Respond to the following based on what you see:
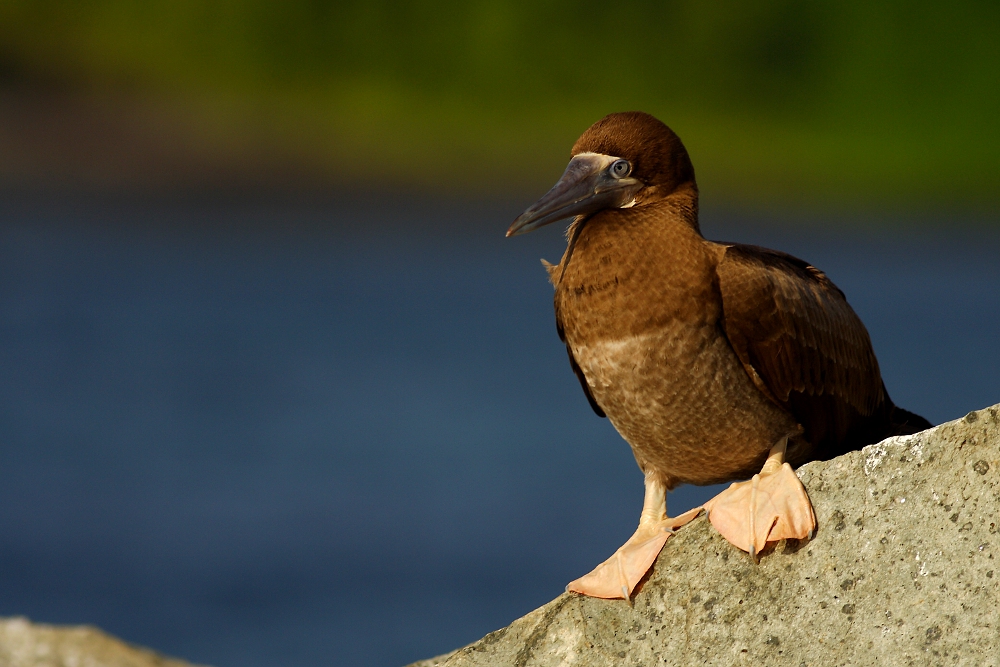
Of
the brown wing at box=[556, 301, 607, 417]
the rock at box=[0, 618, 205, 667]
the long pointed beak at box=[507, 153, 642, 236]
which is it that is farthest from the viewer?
the rock at box=[0, 618, 205, 667]

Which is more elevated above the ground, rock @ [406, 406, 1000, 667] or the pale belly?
the pale belly

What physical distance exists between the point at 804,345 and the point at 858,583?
1162 mm

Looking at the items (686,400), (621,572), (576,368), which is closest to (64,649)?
(576,368)

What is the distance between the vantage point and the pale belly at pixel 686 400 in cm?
400

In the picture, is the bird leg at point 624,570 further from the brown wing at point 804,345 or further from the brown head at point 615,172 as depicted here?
the brown head at point 615,172

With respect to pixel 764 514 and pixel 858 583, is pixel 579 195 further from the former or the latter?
pixel 858 583

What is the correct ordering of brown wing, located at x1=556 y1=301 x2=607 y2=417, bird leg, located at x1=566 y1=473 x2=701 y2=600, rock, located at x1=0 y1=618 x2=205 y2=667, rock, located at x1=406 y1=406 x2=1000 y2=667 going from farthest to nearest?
rock, located at x1=0 y1=618 x2=205 y2=667, brown wing, located at x1=556 y1=301 x2=607 y2=417, bird leg, located at x1=566 y1=473 x2=701 y2=600, rock, located at x1=406 y1=406 x2=1000 y2=667

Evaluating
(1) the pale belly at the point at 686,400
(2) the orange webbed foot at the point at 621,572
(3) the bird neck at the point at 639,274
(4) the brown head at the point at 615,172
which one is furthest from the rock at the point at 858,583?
(4) the brown head at the point at 615,172

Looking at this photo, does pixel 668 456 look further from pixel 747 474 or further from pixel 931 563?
pixel 931 563

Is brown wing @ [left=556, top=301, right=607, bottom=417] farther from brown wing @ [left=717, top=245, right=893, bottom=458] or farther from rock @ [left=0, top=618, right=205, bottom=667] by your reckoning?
rock @ [left=0, top=618, right=205, bottom=667]

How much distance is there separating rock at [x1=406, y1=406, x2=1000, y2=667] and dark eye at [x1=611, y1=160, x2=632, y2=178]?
1.37m

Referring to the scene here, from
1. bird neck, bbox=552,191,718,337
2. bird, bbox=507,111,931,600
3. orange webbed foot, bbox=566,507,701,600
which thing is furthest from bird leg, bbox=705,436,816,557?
bird neck, bbox=552,191,718,337

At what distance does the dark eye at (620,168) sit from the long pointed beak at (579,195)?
14mm

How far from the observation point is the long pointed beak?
418 centimetres
